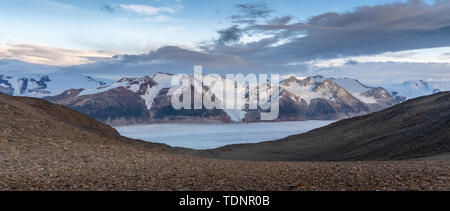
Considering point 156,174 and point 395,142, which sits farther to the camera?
point 395,142

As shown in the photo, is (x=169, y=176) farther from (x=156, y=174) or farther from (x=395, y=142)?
(x=395, y=142)

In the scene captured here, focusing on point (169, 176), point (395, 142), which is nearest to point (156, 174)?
point (169, 176)

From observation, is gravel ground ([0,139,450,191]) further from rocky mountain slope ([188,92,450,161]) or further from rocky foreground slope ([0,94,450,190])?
rocky mountain slope ([188,92,450,161])

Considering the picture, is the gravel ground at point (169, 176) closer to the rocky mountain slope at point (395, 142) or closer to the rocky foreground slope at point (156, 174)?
the rocky foreground slope at point (156, 174)

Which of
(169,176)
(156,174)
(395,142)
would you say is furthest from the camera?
(395,142)

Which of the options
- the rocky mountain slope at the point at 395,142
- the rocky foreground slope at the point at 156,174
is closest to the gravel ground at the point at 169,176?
the rocky foreground slope at the point at 156,174

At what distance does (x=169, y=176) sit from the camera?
14031 mm

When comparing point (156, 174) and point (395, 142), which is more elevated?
point (156, 174)

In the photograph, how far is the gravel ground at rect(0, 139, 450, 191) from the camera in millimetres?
11570

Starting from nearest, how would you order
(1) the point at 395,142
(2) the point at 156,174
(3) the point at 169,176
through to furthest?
(3) the point at 169,176 < (2) the point at 156,174 < (1) the point at 395,142

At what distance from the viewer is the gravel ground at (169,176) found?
1157cm

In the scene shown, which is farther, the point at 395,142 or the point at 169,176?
the point at 395,142

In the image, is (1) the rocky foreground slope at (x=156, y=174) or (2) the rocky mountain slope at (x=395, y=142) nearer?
(1) the rocky foreground slope at (x=156, y=174)

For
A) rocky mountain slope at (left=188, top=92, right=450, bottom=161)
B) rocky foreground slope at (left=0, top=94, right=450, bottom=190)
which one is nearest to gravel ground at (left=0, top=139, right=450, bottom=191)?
rocky foreground slope at (left=0, top=94, right=450, bottom=190)
